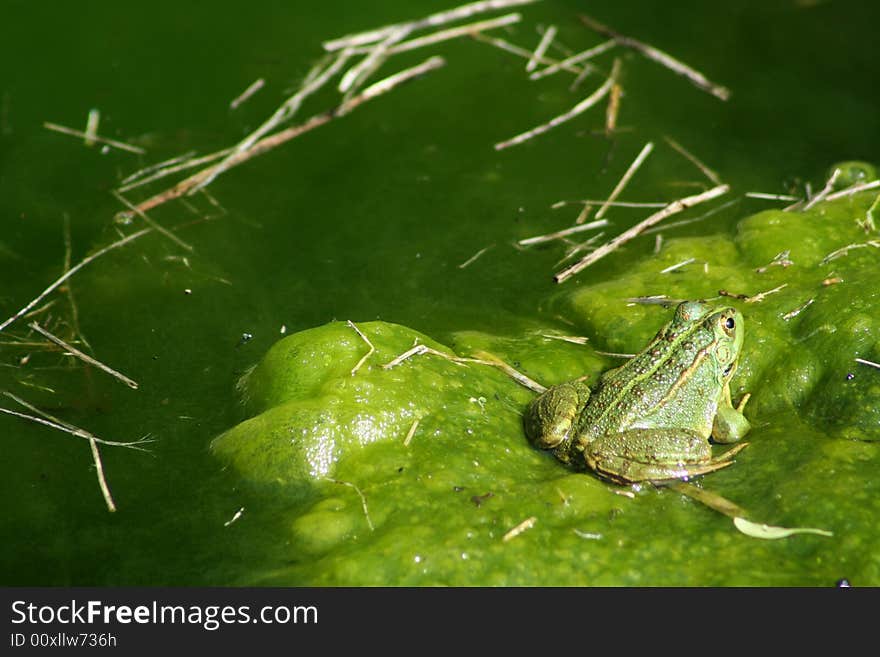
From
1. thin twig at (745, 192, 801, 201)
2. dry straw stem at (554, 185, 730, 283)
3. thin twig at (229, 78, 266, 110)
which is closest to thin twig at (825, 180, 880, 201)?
A: thin twig at (745, 192, 801, 201)

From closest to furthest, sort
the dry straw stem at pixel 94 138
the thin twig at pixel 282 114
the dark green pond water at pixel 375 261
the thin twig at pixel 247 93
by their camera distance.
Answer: the dark green pond water at pixel 375 261 → the thin twig at pixel 282 114 → the dry straw stem at pixel 94 138 → the thin twig at pixel 247 93

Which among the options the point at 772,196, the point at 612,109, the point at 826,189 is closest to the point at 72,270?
the point at 612,109

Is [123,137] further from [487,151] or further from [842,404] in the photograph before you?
[842,404]

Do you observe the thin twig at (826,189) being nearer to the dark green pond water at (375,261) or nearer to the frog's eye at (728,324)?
the dark green pond water at (375,261)

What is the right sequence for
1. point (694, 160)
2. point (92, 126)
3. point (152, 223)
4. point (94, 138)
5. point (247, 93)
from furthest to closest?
point (247, 93) < point (92, 126) < point (94, 138) < point (694, 160) < point (152, 223)

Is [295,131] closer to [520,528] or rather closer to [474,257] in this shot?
[474,257]

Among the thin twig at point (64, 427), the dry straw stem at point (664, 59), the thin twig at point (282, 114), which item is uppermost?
the dry straw stem at point (664, 59)

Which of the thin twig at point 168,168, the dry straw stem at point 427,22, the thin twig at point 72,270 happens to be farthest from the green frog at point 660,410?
the dry straw stem at point 427,22
